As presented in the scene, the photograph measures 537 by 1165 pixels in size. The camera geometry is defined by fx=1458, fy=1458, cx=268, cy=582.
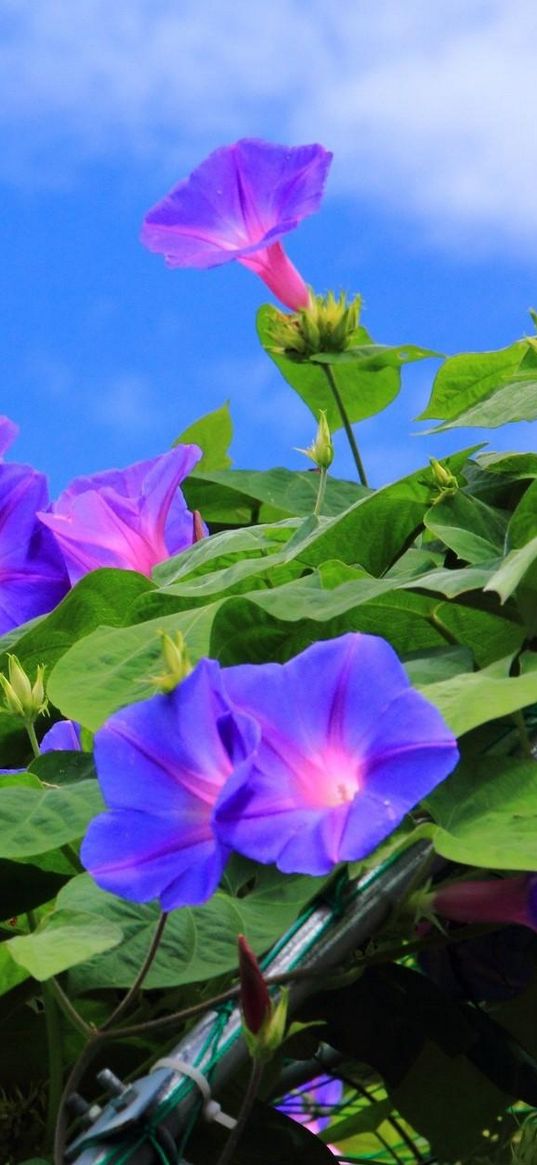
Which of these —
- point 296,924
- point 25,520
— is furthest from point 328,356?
point 296,924

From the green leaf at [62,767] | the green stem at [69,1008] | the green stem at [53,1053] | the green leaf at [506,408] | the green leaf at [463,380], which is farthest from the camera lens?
the green leaf at [463,380]

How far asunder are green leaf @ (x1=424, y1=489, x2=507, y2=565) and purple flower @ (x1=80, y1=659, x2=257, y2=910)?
271mm

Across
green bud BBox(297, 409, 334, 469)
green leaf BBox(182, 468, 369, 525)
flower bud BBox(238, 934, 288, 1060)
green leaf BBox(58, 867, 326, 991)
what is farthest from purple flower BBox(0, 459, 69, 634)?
flower bud BBox(238, 934, 288, 1060)

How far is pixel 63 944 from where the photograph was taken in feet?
2.12

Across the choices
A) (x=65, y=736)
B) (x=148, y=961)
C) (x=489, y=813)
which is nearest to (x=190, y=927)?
(x=148, y=961)

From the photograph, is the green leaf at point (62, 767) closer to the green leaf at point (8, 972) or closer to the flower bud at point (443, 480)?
the green leaf at point (8, 972)

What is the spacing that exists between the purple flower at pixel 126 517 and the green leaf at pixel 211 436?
446 millimetres

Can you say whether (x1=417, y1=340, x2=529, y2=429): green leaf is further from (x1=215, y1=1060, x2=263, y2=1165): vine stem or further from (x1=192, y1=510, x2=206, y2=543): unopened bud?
(x1=215, y1=1060, x2=263, y2=1165): vine stem

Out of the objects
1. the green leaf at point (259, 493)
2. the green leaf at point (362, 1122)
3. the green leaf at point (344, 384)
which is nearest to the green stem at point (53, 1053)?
the green leaf at point (362, 1122)

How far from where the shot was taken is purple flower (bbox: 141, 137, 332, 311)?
49.5 inches

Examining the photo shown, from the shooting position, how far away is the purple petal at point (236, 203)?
1257mm

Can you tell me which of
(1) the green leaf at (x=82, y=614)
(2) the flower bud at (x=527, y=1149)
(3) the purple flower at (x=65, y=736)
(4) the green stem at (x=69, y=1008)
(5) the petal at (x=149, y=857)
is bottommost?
(2) the flower bud at (x=527, y=1149)

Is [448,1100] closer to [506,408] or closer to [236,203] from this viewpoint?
[506,408]

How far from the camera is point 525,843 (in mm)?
649
